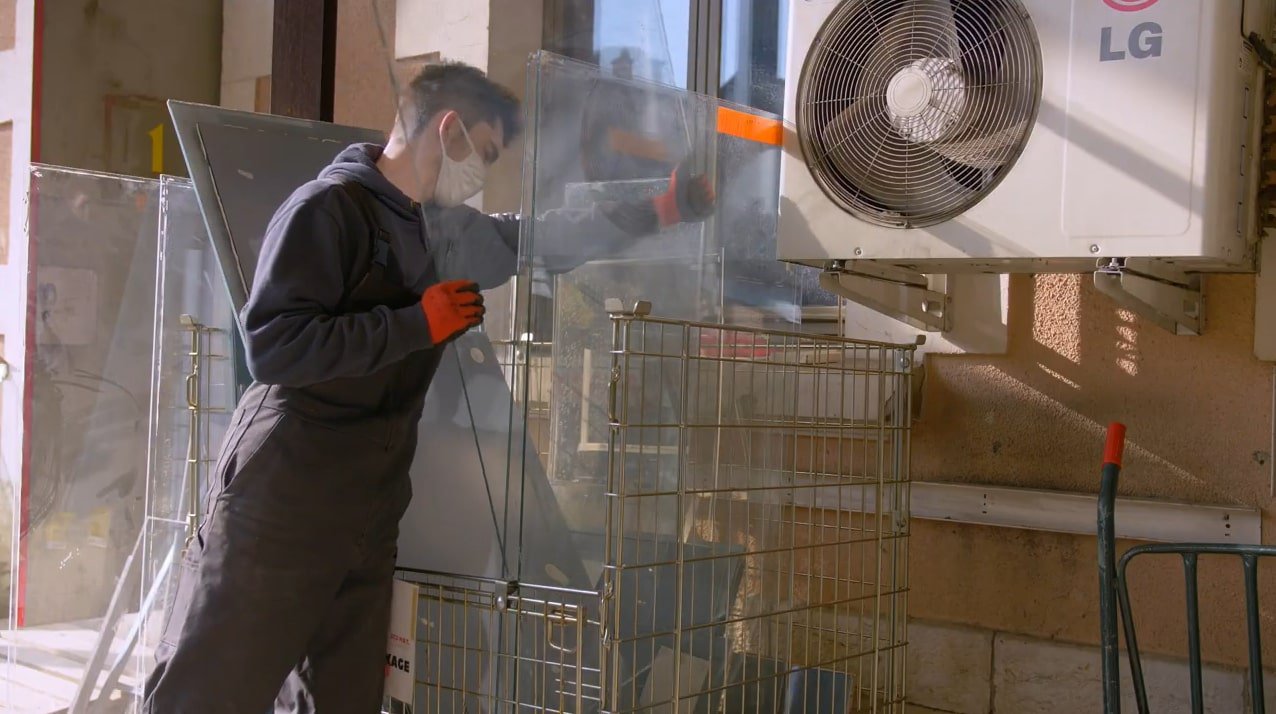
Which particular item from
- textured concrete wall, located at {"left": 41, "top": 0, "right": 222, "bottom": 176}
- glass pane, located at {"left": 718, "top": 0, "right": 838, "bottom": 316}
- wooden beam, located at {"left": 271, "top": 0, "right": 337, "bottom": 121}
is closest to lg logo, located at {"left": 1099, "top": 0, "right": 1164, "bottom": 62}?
glass pane, located at {"left": 718, "top": 0, "right": 838, "bottom": 316}

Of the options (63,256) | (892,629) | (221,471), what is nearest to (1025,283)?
(892,629)

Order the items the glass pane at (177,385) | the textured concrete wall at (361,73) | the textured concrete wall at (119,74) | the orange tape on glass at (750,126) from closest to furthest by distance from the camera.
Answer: the orange tape on glass at (750,126)
the glass pane at (177,385)
the textured concrete wall at (361,73)
the textured concrete wall at (119,74)

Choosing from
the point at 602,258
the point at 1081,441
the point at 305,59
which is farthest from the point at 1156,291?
the point at 305,59

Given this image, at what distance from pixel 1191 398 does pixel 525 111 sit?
1.31 meters

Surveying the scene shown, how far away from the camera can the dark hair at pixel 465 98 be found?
1.84m

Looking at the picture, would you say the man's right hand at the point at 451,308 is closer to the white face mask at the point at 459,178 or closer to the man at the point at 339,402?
the man at the point at 339,402

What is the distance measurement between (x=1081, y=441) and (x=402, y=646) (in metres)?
1.32

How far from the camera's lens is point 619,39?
2066 millimetres

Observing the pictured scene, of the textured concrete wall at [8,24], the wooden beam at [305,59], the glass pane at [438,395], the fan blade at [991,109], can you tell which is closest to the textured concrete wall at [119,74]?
the textured concrete wall at [8,24]

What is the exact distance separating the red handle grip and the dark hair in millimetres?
1071

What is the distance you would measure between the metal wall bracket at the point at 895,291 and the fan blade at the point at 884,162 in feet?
0.48

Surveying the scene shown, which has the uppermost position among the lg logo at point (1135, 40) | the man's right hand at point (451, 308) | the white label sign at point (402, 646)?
the lg logo at point (1135, 40)

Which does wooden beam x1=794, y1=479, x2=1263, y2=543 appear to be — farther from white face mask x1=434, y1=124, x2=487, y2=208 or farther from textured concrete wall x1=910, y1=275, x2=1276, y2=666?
white face mask x1=434, y1=124, x2=487, y2=208

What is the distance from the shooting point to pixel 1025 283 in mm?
2281
